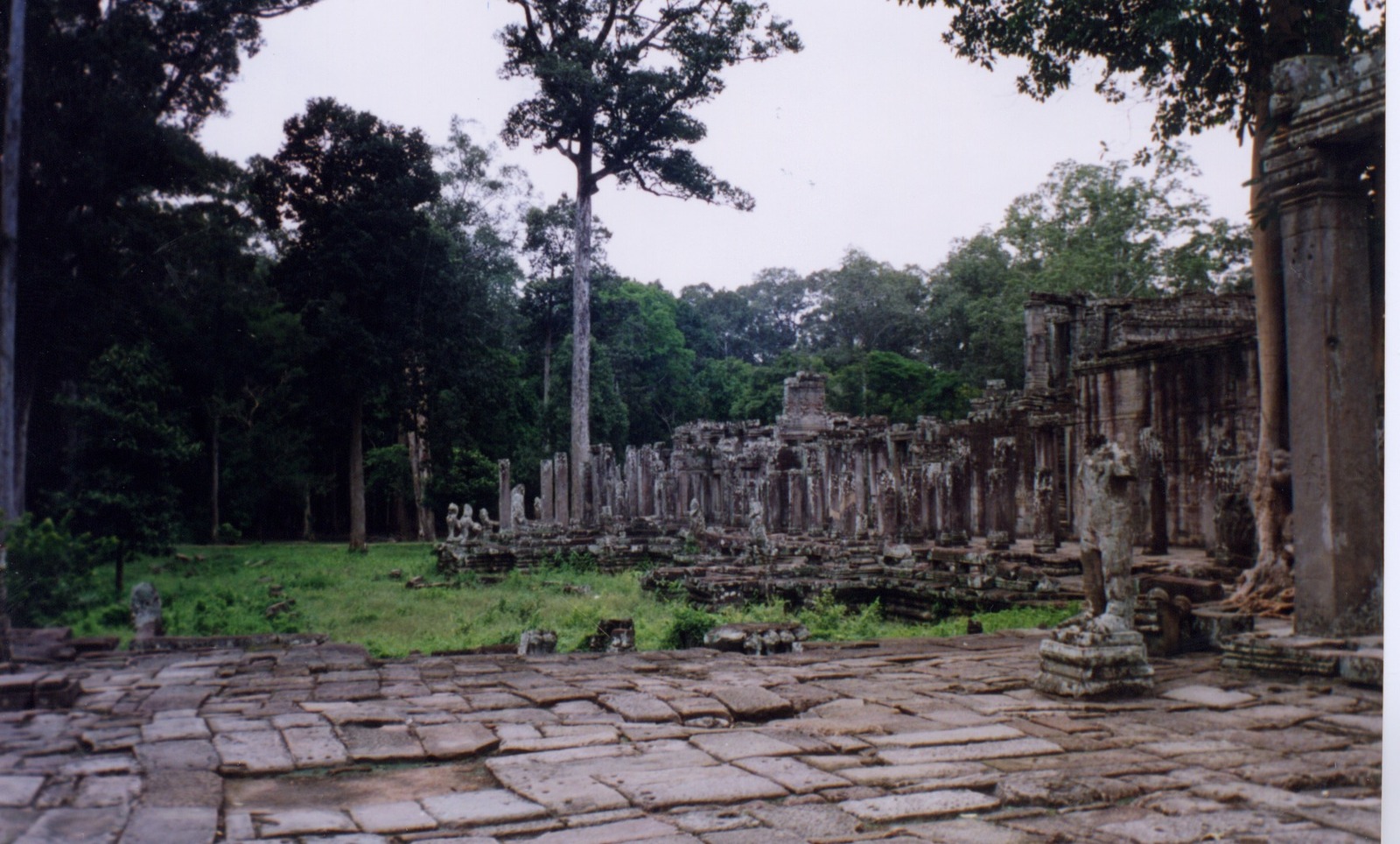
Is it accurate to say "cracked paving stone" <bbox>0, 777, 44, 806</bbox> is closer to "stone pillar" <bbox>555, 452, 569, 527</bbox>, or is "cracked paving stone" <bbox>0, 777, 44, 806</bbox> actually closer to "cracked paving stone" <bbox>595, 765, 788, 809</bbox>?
"cracked paving stone" <bbox>595, 765, 788, 809</bbox>

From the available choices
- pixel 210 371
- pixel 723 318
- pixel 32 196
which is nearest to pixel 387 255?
pixel 210 371

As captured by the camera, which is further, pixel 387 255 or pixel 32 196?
pixel 387 255

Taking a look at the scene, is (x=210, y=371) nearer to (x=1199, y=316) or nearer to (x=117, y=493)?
(x=117, y=493)

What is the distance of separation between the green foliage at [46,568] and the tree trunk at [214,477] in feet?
5.34

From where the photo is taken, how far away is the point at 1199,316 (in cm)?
1648

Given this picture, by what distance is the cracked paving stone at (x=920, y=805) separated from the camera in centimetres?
336

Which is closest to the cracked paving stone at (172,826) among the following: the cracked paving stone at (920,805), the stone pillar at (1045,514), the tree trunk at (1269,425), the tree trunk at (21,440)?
the cracked paving stone at (920,805)

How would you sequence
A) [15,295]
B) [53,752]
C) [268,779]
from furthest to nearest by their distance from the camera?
[15,295], [53,752], [268,779]

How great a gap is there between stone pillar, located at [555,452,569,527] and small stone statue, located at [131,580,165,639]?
41.8 ft

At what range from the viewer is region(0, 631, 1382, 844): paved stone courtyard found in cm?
326

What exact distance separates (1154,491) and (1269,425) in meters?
3.25

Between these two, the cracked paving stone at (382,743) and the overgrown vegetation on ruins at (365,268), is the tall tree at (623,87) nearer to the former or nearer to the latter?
the overgrown vegetation on ruins at (365,268)

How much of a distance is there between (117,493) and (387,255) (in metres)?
3.19

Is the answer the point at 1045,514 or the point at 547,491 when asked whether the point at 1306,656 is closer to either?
the point at 1045,514
